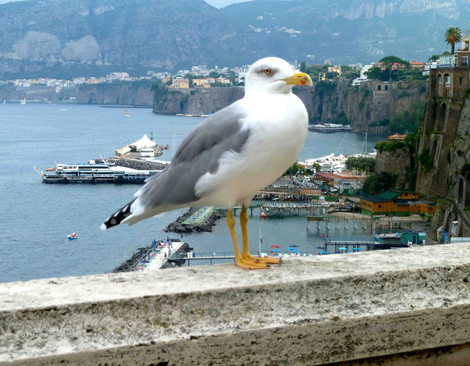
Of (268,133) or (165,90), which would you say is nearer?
(268,133)

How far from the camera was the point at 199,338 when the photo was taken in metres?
1.57

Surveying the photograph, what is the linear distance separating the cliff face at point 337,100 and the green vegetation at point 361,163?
80.5 feet

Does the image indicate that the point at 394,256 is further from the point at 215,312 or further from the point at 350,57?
the point at 350,57

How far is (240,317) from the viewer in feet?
5.41

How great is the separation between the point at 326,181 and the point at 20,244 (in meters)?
19.6

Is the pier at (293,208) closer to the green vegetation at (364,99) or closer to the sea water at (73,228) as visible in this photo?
the sea water at (73,228)

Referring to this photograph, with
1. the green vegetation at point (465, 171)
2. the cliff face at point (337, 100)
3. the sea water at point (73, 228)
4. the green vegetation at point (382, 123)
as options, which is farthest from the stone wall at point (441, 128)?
the green vegetation at point (382, 123)

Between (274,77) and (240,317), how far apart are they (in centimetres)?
94

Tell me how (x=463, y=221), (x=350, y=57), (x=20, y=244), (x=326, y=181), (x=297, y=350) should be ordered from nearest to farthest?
(x=297, y=350)
(x=463, y=221)
(x=20, y=244)
(x=326, y=181)
(x=350, y=57)

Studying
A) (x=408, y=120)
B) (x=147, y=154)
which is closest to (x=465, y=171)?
(x=147, y=154)

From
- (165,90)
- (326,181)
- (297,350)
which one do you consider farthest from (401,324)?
(165,90)

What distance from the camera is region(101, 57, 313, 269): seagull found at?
7.20 feet

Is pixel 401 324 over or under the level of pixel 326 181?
over

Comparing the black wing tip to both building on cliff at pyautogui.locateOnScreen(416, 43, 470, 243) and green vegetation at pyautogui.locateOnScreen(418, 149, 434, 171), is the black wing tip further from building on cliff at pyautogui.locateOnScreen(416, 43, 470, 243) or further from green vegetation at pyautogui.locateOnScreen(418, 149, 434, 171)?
green vegetation at pyautogui.locateOnScreen(418, 149, 434, 171)
